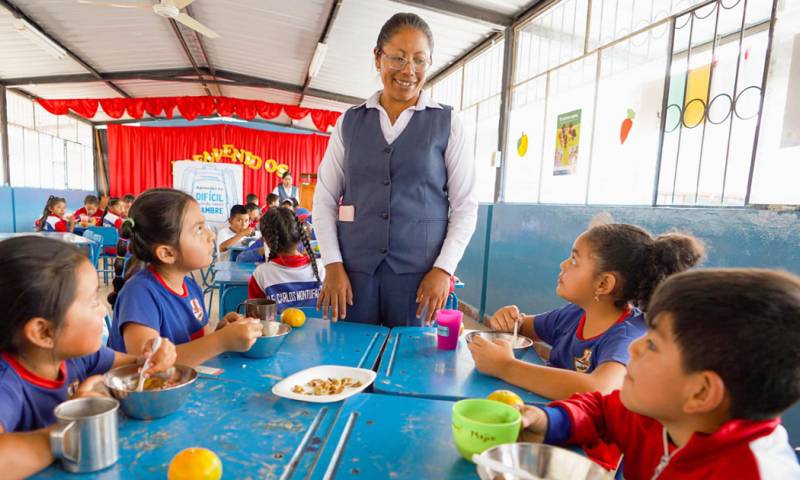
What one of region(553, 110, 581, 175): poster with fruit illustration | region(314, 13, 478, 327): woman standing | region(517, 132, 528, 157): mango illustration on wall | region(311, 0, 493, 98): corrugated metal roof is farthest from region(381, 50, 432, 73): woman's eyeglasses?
region(517, 132, 528, 157): mango illustration on wall

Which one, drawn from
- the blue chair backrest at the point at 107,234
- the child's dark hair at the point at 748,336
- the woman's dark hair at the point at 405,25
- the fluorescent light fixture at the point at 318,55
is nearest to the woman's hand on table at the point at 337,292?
the woman's dark hair at the point at 405,25

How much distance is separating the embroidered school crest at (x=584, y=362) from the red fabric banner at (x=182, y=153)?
1082 centimetres

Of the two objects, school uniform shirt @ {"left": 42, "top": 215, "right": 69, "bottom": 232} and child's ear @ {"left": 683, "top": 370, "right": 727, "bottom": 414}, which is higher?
child's ear @ {"left": 683, "top": 370, "right": 727, "bottom": 414}

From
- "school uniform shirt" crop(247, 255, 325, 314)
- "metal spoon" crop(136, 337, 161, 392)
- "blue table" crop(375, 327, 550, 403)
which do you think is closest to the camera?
"metal spoon" crop(136, 337, 161, 392)

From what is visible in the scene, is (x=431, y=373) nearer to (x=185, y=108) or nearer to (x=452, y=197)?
(x=452, y=197)

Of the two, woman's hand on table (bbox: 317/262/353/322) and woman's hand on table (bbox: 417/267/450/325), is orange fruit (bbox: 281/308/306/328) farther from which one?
woman's hand on table (bbox: 417/267/450/325)

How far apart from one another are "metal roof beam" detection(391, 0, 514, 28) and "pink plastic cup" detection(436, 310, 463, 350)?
12.4 ft

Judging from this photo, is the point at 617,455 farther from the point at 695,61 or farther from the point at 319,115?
the point at 319,115

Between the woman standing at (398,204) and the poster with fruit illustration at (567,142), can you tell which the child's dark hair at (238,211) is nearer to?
the poster with fruit illustration at (567,142)

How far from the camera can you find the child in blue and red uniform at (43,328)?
84 cm

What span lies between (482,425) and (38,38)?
24.3 feet

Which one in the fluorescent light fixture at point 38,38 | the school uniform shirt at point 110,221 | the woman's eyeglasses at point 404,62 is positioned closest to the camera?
the woman's eyeglasses at point 404,62

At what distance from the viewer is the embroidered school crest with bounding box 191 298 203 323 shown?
1.46 meters

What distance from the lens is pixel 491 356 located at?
1.12 m
